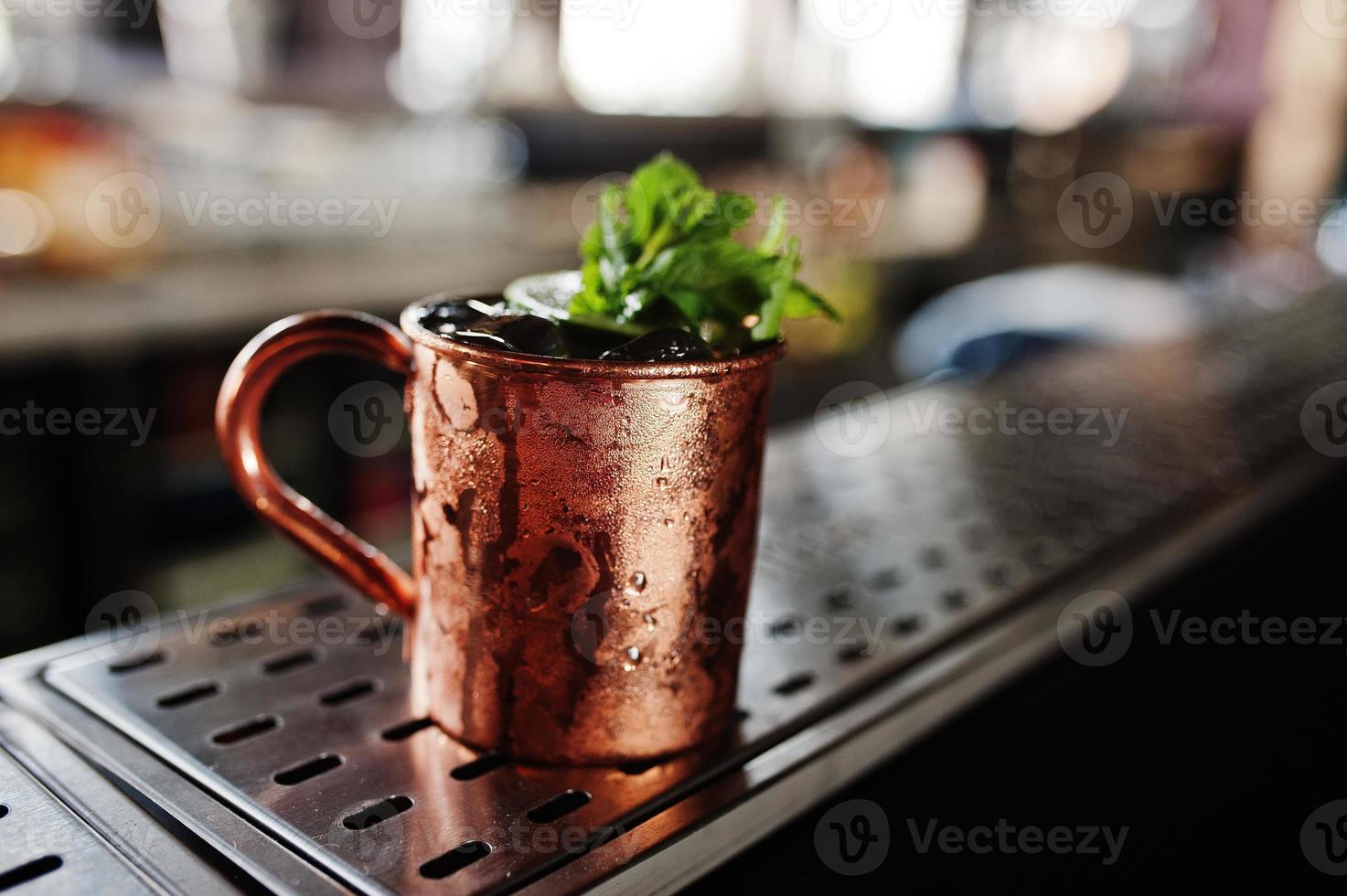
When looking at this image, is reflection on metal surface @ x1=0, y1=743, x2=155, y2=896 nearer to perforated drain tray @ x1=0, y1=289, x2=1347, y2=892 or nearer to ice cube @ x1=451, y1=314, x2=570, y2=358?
perforated drain tray @ x1=0, y1=289, x2=1347, y2=892

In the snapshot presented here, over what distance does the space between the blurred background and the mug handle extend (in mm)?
1918

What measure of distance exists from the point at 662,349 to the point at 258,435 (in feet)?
0.94

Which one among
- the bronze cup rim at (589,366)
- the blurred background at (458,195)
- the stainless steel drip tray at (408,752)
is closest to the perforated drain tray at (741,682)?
the stainless steel drip tray at (408,752)

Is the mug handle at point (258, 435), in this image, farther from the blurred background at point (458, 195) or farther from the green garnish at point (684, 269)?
the blurred background at point (458, 195)

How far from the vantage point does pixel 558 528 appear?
0.65 m

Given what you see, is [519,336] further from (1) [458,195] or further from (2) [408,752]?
(1) [458,195]

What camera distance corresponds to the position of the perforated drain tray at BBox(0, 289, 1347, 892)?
0.64 metres

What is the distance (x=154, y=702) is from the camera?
78 centimetres

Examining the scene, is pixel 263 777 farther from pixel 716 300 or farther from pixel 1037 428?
pixel 1037 428

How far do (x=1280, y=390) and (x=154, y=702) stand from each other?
5.47 feet

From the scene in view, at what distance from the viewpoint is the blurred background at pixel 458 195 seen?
9.55 ft

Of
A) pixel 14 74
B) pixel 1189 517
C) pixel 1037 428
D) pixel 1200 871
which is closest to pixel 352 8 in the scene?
pixel 14 74

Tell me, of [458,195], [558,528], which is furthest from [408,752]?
[458,195]

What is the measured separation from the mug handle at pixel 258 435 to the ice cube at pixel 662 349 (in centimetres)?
14
